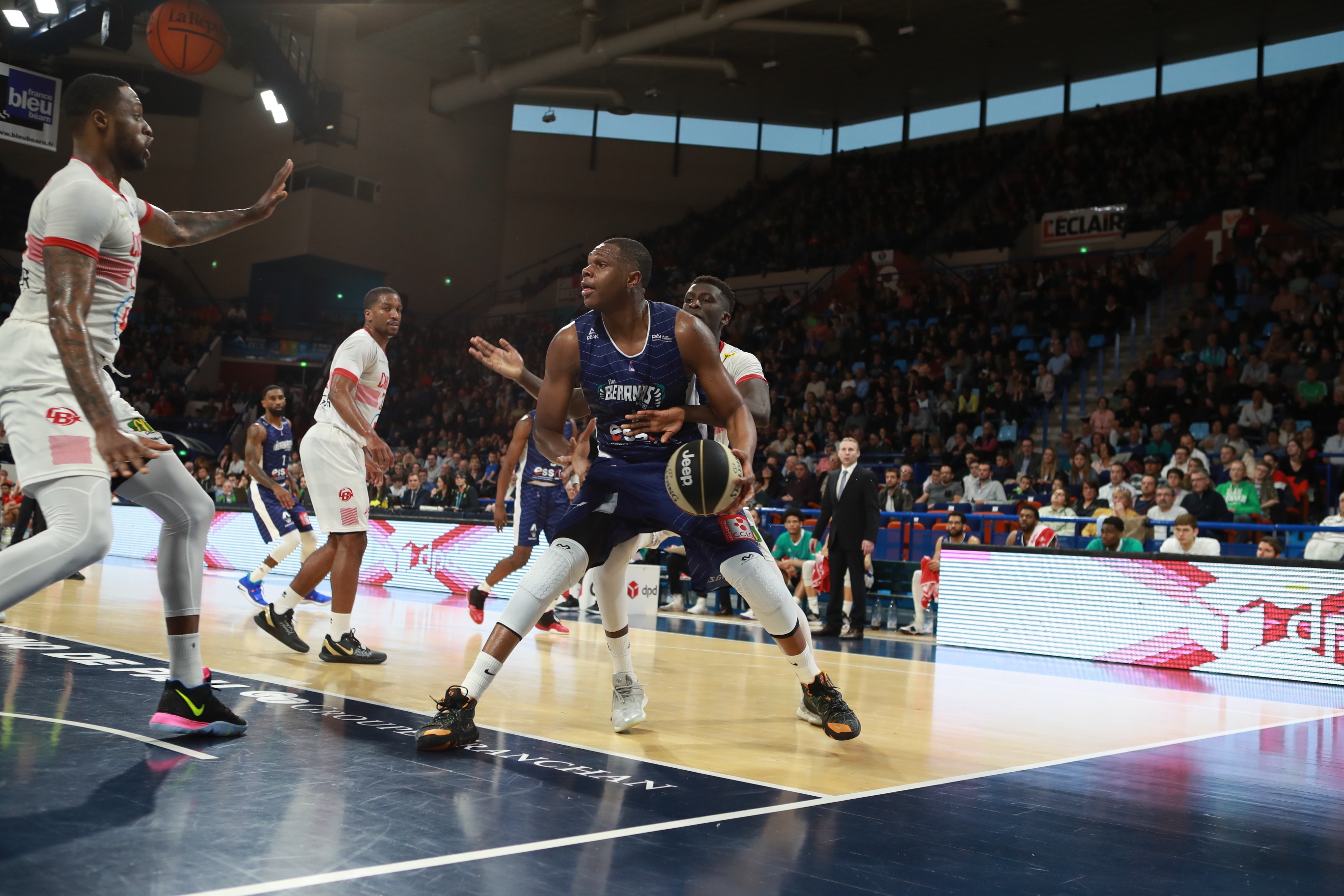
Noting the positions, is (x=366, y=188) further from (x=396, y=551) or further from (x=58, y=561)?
Answer: (x=58, y=561)

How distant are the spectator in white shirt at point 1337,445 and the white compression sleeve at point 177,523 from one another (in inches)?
485

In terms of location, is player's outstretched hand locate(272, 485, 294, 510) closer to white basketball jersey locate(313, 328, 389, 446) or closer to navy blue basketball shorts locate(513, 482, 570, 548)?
navy blue basketball shorts locate(513, 482, 570, 548)

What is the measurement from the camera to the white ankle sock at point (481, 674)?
3.77 meters

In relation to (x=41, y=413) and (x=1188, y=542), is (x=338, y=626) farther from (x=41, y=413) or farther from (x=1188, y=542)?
(x=1188, y=542)

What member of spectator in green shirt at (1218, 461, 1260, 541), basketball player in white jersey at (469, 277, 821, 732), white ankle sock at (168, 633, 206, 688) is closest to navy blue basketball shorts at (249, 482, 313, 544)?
basketball player in white jersey at (469, 277, 821, 732)

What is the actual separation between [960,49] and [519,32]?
9.73 m

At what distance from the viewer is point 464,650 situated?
6.81 m

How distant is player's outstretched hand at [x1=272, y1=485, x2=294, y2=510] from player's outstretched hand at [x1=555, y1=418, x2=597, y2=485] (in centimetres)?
494

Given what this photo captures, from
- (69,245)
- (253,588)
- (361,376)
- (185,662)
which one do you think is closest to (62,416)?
(69,245)

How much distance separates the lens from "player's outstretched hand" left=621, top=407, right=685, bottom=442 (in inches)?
156

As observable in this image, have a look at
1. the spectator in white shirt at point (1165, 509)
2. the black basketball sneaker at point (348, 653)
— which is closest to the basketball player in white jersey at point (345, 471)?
the black basketball sneaker at point (348, 653)

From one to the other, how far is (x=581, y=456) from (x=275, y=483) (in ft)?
17.8

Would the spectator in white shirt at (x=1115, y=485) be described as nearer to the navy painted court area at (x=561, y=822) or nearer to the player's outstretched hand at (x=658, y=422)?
the navy painted court area at (x=561, y=822)

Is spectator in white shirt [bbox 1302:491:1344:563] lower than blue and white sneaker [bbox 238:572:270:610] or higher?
higher
